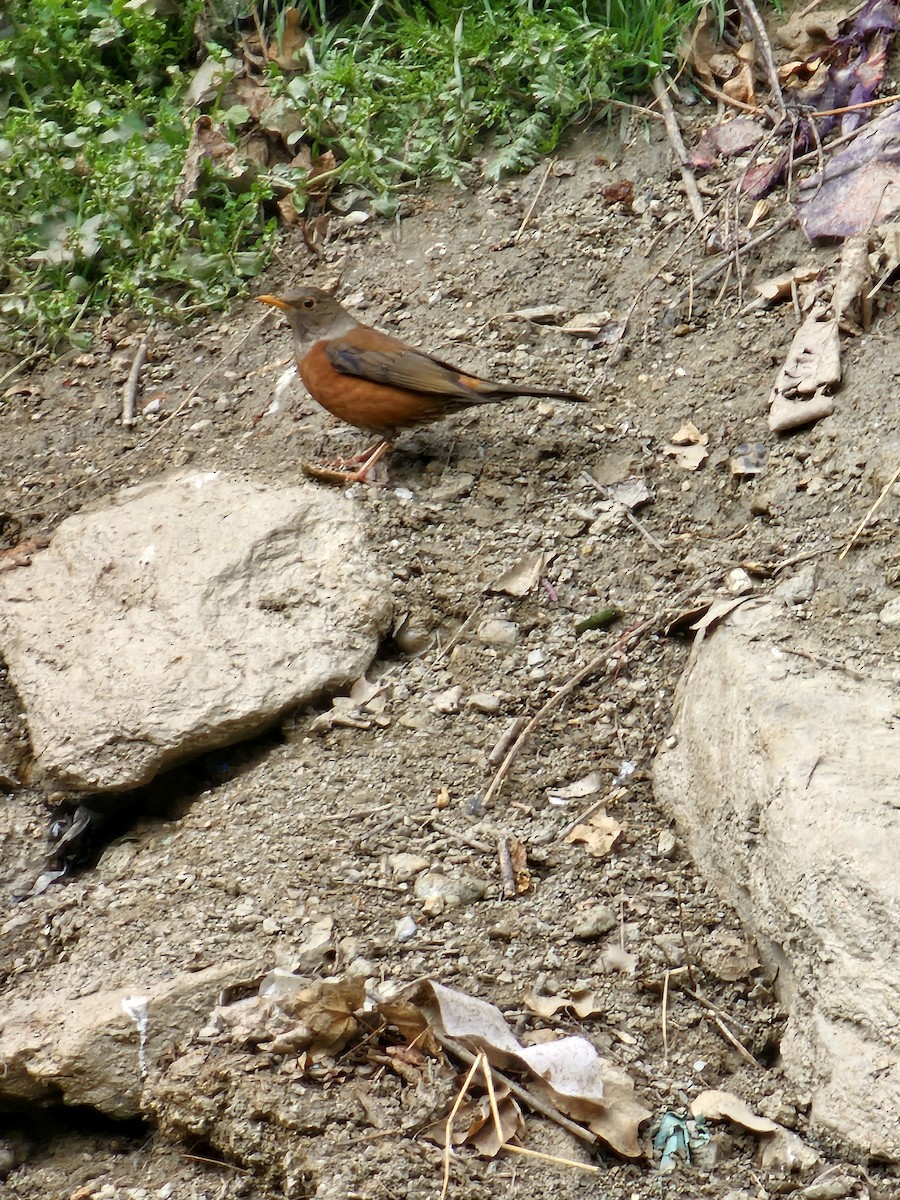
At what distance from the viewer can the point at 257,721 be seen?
14.6ft

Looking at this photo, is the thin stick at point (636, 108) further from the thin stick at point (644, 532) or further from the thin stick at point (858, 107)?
the thin stick at point (644, 532)

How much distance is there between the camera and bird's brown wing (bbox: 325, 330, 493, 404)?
17.9 feet

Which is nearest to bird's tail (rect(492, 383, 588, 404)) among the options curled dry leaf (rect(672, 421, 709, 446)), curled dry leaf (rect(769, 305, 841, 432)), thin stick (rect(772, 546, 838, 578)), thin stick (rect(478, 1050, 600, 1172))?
curled dry leaf (rect(672, 421, 709, 446))

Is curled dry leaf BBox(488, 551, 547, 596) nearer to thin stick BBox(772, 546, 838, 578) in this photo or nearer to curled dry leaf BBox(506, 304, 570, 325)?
thin stick BBox(772, 546, 838, 578)

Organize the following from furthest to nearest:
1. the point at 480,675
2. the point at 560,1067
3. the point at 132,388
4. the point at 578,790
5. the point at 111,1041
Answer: the point at 132,388, the point at 480,675, the point at 578,790, the point at 111,1041, the point at 560,1067

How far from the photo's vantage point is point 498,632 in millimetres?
4582

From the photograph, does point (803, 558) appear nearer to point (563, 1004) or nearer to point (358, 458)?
point (563, 1004)

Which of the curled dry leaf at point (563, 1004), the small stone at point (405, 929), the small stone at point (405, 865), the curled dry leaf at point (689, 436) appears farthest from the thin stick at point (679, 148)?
the curled dry leaf at point (563, 1004)

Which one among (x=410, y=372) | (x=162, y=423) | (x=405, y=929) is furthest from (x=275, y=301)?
(x=405, y=929)

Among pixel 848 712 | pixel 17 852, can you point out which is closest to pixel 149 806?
pixel 17 852

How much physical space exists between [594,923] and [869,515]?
1.54m

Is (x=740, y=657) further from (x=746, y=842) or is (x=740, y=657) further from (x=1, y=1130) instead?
(x=1, y=1130)

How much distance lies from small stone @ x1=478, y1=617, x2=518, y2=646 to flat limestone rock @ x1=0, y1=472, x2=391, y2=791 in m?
0.35

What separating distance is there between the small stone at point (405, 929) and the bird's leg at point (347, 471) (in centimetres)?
206
